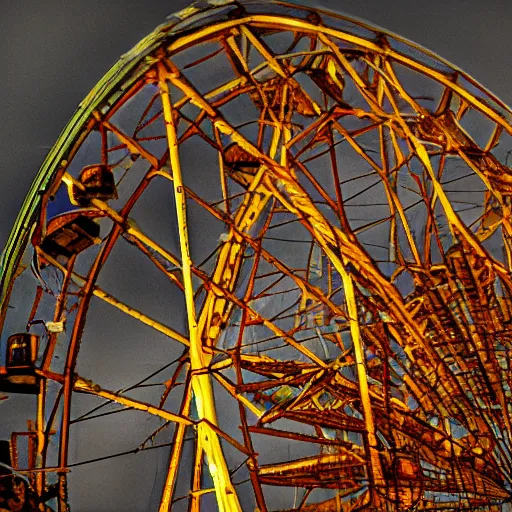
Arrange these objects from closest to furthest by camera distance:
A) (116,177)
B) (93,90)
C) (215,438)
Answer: (215,438) < (93,90) < (116,177)

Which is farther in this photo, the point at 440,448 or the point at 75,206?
the point at 440,448

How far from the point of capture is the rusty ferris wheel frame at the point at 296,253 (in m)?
4.14

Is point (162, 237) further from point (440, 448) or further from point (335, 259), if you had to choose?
point (440, 448)

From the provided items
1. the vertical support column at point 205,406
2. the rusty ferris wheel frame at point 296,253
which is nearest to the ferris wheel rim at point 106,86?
the rusty ferris wheel frame at point 296,253

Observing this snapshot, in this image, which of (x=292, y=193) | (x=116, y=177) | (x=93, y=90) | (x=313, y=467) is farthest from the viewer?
(x=313, y=467)

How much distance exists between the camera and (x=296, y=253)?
20.4ft

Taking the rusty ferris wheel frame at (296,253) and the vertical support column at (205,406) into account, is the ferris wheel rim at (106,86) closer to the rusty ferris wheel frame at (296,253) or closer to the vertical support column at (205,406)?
the rusty ferris wheel frame at (296,253)

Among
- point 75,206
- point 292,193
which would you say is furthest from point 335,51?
point 75,206

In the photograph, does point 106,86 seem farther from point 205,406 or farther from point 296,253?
point 296,253

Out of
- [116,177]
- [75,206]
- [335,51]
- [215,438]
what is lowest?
[215,438]

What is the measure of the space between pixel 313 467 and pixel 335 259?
5.22 ft

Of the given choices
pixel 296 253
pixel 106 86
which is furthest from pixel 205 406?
pixel 296 253

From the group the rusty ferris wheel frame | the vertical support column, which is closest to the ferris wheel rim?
the rusty ferris wheel frame

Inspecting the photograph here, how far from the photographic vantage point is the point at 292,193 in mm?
4789
